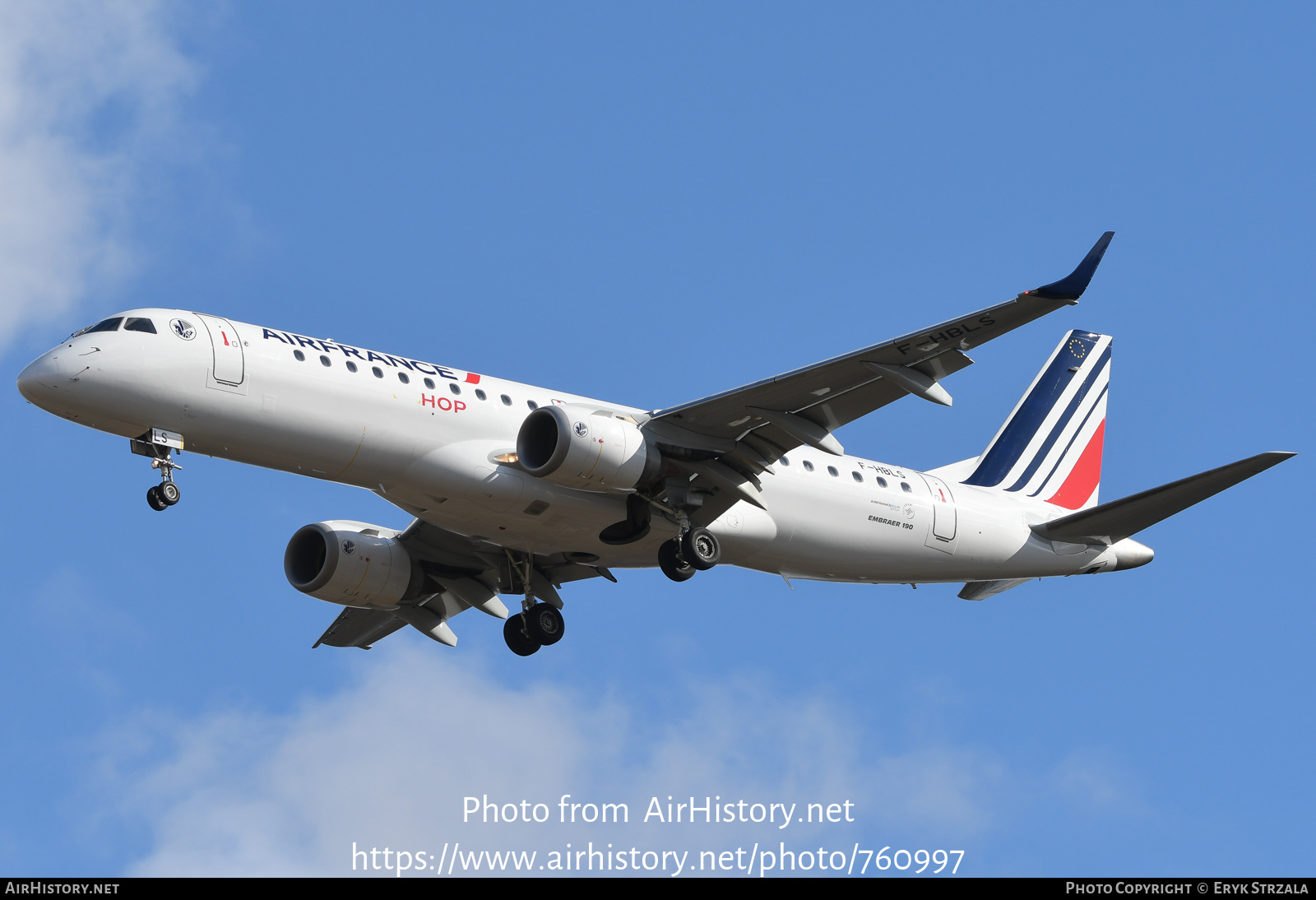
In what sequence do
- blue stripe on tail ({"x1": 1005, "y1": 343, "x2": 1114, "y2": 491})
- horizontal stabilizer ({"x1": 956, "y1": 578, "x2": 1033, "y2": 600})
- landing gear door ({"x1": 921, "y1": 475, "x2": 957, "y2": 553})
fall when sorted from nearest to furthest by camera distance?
1. landing gear door ({"x1": 921, "y1": 475, "x2": 957, "y2": 553})
2. horizontal stabilizer ({"x1": 956, "y1": 578, "x2": 1033, "y2": 600})
3. blue stripe on tail ({"x1": 1005, "y1": 343, "x2": 1114, "y2": 491})

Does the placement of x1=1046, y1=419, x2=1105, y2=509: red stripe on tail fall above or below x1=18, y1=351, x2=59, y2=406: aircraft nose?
above

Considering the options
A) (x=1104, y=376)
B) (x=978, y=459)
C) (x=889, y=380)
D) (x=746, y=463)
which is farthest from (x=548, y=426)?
(x=1104, y=376)

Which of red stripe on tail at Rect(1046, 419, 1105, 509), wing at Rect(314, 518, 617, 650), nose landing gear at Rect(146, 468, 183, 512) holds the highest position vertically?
red stripe on tail at Rect(1046, 419, 1105, 509)

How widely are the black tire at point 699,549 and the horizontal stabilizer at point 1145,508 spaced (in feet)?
29.6

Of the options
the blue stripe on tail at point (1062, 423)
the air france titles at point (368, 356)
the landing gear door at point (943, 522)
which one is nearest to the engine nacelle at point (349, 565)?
the air france titles at point (368, 356)

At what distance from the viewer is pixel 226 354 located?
2747 cm

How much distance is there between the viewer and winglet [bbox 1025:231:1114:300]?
24.9 m

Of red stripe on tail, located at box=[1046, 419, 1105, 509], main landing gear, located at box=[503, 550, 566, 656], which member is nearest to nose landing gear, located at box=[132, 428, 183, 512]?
main landing gear, located at box=[503, 550, 566, 656]

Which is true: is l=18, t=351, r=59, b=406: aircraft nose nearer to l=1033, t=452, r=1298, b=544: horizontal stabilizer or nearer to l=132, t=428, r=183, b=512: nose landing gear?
l=132, t=428, r=183, b=512: nose landing gear

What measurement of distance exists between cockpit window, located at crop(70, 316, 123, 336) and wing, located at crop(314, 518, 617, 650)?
344 inches

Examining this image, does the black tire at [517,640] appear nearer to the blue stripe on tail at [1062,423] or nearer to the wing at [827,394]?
the wing at [827,394]

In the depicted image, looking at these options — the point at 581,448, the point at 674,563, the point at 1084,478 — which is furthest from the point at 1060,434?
the point at 581,448

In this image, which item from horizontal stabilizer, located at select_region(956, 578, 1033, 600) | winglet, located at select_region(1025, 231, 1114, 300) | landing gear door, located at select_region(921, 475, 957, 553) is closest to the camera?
winglet, located at select_region(1025, 231, 1114, 300)

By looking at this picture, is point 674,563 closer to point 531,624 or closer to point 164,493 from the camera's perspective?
point 531,624
